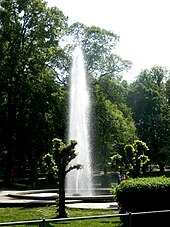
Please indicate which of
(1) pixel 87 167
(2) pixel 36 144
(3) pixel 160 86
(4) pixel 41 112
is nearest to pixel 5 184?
(2) pixel 36 144

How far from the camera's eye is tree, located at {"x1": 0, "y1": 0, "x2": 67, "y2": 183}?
3544cm

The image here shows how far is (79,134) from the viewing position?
97.9 feet

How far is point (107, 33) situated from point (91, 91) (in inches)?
305

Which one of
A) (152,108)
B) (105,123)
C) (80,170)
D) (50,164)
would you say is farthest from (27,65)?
(152,108)

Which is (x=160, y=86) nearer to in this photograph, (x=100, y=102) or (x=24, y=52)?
(x=100, y=102)

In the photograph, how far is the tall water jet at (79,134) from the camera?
26.2m

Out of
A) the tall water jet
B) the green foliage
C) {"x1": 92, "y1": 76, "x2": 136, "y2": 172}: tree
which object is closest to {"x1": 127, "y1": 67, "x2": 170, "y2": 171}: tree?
{"x1": 92, "y1": 76, "x2": 136, "y2": 172}: tree

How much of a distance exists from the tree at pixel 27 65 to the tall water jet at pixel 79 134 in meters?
3.31

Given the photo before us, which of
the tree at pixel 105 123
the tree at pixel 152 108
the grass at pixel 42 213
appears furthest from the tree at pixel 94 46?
the grass at pixel 42 213

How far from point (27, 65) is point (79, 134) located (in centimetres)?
968

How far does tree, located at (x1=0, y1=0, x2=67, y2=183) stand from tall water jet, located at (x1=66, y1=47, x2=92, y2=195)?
331 centimetres

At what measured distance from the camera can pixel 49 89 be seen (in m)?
36.8

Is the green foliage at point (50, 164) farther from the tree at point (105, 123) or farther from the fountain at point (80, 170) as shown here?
the tree at point (105, 123)

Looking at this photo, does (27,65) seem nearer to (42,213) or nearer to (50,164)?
(50,164)
